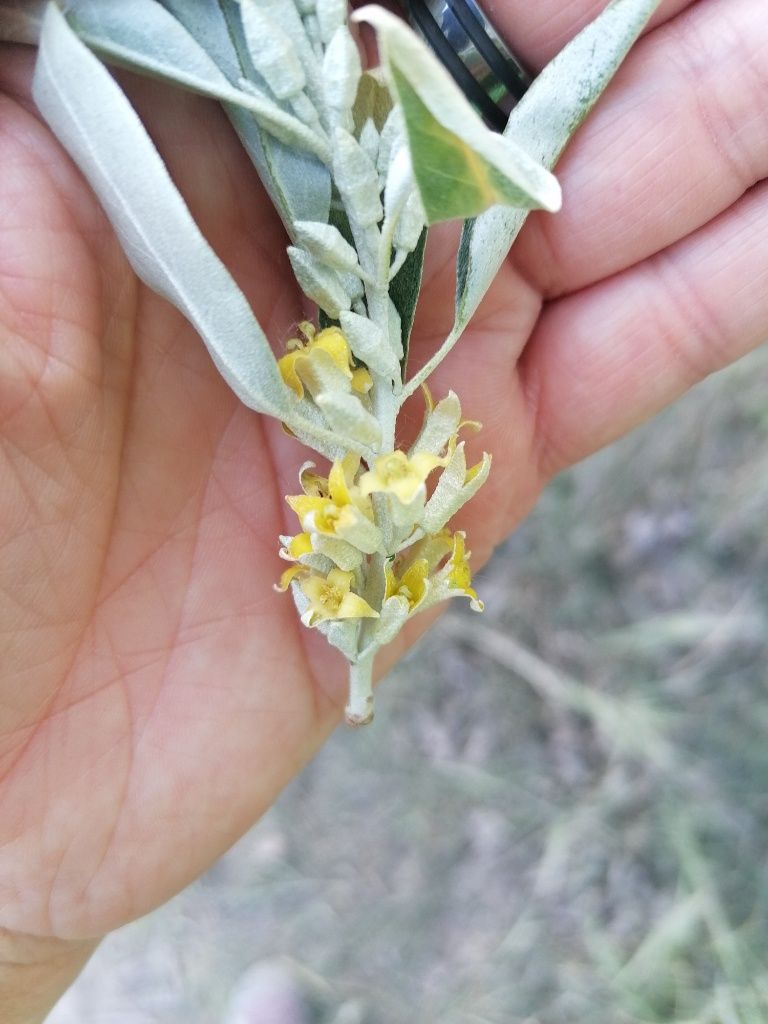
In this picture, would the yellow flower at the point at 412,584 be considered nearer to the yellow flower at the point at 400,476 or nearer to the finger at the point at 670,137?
the yellow flower at the point at 400,476

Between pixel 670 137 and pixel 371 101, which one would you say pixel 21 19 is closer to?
pixel 371 101

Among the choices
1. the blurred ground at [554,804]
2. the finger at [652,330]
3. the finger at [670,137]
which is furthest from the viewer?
the blurred ground at [554,804]

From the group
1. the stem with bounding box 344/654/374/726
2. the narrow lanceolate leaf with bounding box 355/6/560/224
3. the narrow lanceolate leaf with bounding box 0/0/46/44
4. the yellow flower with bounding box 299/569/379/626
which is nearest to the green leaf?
the narrow lanceolate leaf with bounding box 355/6/560/224

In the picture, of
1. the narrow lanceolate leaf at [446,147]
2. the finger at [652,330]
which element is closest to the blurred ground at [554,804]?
the finger at [652,330]

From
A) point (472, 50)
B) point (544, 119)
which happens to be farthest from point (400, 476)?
point (472, 50)

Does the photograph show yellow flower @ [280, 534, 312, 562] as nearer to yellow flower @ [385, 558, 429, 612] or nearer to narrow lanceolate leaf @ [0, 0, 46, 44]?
yellow flower @ [385, 558, 429, 612]

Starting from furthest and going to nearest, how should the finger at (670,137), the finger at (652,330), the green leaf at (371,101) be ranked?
1. the finger at (652,330)
2. the finger at (670,137)
3. the green leaf at (371,101)

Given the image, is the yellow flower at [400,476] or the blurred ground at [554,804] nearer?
the yellow flower at [400,476]

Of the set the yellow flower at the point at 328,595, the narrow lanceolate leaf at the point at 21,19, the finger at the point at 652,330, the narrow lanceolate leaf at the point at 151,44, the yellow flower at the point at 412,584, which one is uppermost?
the narrow lanceolate leaf at the point at 21,19
